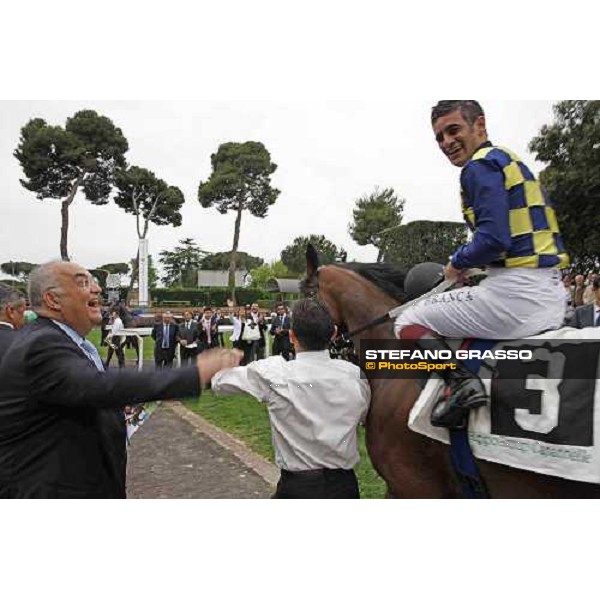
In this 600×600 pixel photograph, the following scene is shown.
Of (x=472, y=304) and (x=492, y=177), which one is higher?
(x=492, y=177)

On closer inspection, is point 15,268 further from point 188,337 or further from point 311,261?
point 188,337

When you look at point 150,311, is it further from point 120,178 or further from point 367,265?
point 367,265

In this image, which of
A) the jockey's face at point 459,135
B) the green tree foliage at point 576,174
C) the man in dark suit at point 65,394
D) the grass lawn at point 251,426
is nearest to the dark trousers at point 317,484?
the man in dark suit at point 65,394

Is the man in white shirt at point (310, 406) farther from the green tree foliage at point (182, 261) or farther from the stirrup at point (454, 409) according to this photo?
the green tree foliage at point (182, 261)

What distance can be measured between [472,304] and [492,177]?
1.92 ft

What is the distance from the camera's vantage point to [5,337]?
340cm

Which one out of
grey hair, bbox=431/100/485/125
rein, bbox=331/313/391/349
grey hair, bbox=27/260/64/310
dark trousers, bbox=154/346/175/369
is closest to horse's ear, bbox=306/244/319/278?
rein, bbox=331/313/391/349

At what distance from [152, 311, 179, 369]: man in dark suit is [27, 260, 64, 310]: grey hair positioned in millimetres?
5125

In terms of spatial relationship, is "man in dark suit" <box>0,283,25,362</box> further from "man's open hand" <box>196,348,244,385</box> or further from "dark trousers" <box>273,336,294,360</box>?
"dark trousers" <box>273,336,294,360</box>

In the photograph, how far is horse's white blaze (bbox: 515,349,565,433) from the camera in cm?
212

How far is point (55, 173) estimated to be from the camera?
365 cm

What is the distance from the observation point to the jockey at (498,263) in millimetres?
2260

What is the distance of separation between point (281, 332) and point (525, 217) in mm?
5821

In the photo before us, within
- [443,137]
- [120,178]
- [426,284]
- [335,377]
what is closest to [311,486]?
[335,377]
